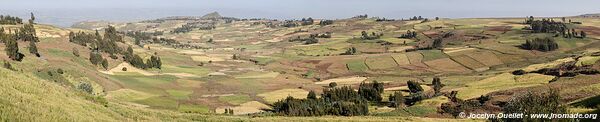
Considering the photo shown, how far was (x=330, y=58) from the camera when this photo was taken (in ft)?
596

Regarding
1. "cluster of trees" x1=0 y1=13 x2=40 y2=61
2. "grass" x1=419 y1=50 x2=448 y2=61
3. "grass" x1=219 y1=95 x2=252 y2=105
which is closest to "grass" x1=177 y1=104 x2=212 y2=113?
"grass" x1=219 y1=95 x2=252 y2=105

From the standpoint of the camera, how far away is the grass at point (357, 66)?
519ft

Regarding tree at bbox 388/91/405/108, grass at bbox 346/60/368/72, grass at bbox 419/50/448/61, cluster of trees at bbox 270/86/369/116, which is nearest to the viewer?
cluster of trees at bbox 270/86/369/116

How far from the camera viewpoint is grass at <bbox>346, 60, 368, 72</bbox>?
158250 millimetres

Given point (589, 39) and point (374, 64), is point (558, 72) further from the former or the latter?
point (589, 39)

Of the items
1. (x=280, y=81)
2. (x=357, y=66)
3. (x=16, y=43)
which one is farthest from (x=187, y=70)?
(x=357, y=66)

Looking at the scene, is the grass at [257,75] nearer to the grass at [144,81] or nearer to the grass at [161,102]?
the grass at [144,81]

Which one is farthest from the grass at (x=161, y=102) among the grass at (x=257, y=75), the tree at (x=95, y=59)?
the grass at (x=257, y=75)

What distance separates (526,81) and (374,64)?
68.9 metres

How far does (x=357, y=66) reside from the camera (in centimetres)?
16188

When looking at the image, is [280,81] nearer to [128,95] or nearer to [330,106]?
[128,95]

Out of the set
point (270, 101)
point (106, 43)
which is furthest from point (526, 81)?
point (106, 43)

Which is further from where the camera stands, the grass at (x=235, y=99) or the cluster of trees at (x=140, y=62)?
the cluster of trees at (x=140, y=62)

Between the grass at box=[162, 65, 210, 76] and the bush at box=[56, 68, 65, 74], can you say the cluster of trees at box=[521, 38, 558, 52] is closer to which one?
the grass at box=[162, 65, 210, 76]
